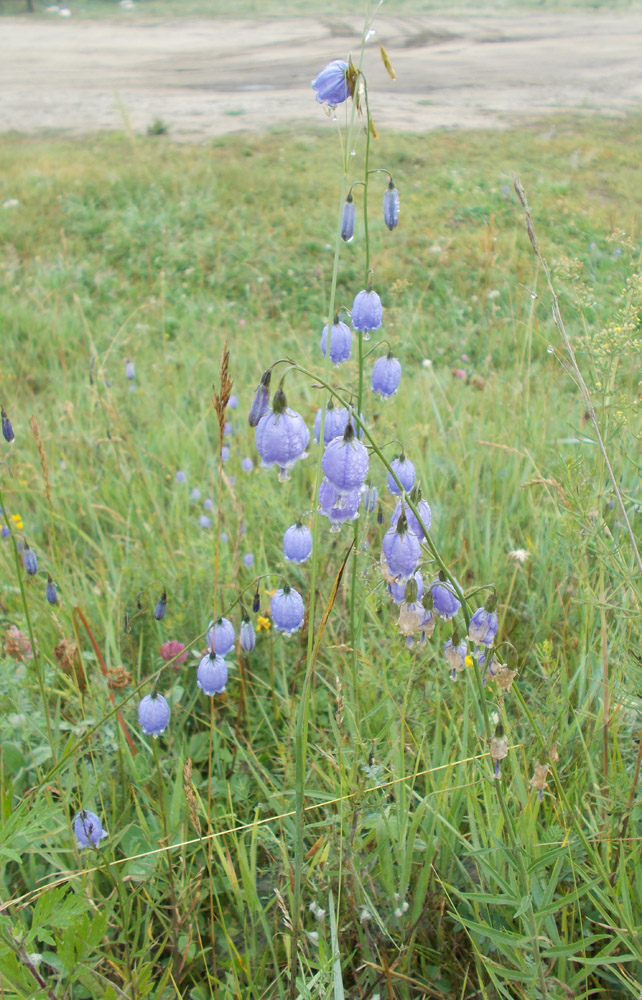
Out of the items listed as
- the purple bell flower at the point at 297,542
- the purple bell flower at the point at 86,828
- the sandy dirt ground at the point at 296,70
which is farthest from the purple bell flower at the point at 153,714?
the sandy dirt ground at the point at 296,70

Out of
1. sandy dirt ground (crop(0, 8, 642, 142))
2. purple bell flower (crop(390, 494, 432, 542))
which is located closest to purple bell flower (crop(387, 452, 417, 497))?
purple bell flower (crop(390, 494, 432, 542))

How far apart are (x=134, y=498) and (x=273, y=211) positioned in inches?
233

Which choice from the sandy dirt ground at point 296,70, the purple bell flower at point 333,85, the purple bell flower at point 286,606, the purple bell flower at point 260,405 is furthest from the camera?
the sandy dirt ground at point 296,70

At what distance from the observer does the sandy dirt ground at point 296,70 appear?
13.6 metres

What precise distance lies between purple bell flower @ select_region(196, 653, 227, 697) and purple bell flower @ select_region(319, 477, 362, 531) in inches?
18.8

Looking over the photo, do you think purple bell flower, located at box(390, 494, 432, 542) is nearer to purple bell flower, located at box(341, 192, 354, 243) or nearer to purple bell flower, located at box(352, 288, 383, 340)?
purple bell flower, located at box(352, 288, 383, 340)

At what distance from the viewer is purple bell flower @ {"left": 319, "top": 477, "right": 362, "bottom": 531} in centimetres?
132

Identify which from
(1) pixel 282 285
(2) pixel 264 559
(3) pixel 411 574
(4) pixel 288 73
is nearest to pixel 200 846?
(3) pixel 411 574

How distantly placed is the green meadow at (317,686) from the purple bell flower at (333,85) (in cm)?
46

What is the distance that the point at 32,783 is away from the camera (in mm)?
1929

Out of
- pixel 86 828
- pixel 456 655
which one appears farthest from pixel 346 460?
pixel 86 828

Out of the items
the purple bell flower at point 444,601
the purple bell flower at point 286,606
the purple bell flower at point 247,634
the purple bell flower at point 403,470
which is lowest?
the purple bell flower at point 247,634

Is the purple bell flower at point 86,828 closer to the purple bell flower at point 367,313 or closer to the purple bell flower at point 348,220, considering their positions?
the purple bell flower at point 367,313

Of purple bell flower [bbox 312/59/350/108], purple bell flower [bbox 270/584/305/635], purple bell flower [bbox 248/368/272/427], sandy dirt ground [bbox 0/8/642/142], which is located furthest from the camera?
sandy dirt ground [bbox 0/8/642/142]
